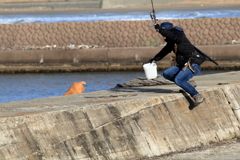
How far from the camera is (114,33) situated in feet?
82.3

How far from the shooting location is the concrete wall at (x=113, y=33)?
79.5 ft

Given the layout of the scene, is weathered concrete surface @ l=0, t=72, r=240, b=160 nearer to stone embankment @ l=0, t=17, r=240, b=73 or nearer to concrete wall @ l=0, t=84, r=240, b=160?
concrete wall @ l=0, t=84, r=240, b=160

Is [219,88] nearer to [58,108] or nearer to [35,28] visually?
[58,108]

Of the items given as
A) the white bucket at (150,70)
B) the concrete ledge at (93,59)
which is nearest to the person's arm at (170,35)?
the white bucket at (150,70)

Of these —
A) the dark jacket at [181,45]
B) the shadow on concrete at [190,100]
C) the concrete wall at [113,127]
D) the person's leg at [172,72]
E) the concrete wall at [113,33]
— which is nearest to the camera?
the concrete wall at [113,127]

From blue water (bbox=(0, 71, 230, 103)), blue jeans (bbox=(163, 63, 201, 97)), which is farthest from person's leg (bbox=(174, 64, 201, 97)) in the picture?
blue water (bbox=(0, 71, 230, 103))

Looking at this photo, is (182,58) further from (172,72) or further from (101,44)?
(101,44)

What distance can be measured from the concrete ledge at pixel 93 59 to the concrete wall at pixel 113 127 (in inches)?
467

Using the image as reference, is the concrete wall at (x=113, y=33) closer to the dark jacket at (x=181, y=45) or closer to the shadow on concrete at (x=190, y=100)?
the shadow on concrete at (x=190, y=100)

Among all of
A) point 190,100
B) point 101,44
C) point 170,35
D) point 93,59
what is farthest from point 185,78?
point 101,44

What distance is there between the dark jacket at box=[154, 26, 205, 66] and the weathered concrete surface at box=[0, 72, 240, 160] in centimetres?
67

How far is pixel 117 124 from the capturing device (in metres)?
7.72

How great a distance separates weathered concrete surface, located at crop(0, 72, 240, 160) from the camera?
691 cm

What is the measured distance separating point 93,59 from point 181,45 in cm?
1411
